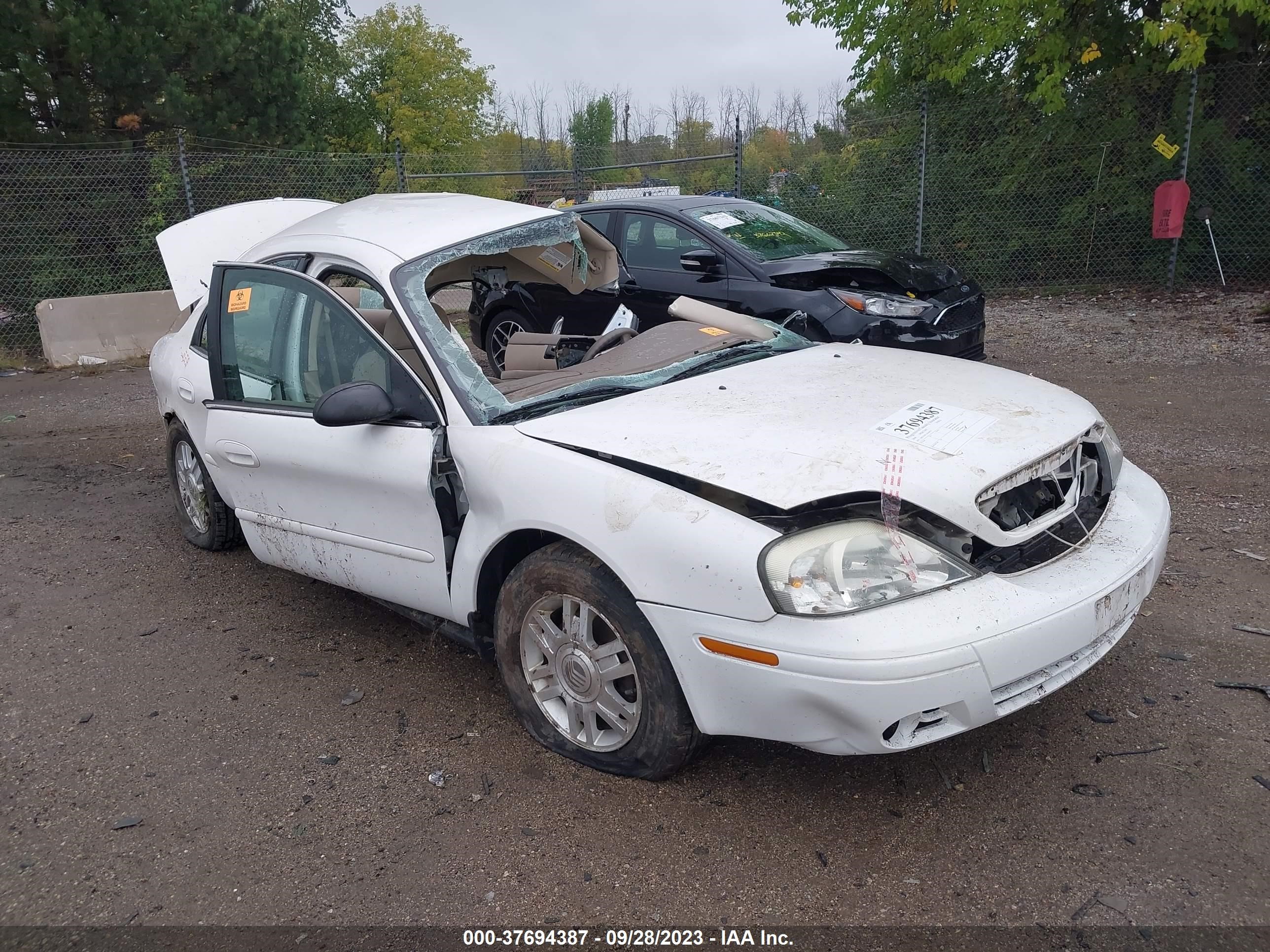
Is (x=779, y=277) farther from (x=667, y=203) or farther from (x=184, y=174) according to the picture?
(x=184, y=174)

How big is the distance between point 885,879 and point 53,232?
12975 millimetres

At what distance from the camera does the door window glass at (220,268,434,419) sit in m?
3.43

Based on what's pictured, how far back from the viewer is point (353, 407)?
3.14m

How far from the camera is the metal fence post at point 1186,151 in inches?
433

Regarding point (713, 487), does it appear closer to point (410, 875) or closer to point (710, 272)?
point (410, 875)

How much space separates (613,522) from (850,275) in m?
5.23

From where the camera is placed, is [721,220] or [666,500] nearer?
[666,500]

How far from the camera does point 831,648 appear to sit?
235 centimetres

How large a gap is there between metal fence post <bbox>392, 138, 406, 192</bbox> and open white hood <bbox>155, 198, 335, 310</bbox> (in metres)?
8.57

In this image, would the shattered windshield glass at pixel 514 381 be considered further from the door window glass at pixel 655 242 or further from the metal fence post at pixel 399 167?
the metal fence post at pixel 399 167

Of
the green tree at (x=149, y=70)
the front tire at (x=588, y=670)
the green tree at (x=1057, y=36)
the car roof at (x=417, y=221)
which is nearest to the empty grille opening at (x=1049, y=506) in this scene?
the front tire at (x=588, y=670)

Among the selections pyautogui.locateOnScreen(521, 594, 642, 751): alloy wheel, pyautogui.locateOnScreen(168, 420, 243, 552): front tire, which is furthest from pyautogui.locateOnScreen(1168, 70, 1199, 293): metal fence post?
pyautogui.locateOnScreen(521, 594, 642, 751): alloy wheel

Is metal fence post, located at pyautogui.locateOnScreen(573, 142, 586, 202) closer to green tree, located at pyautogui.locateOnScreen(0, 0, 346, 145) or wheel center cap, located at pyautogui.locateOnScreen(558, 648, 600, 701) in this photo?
green tree, located at pyautogui.locateOnScreen(0, 0, 346, 145)

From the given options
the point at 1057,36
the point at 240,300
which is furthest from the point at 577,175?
the point at 240,300
